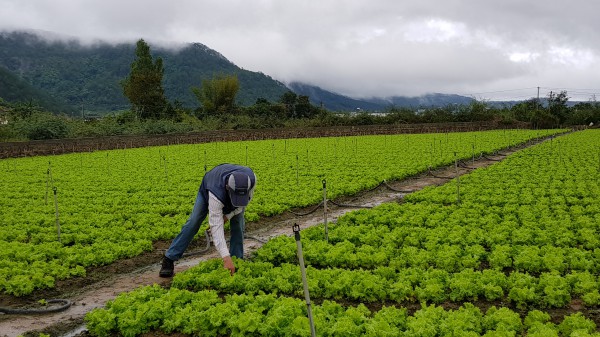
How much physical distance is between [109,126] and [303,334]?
51143 mm

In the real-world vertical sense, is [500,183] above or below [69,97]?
below

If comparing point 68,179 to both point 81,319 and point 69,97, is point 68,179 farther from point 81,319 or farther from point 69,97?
point 69,97

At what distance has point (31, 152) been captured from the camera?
3719 cm

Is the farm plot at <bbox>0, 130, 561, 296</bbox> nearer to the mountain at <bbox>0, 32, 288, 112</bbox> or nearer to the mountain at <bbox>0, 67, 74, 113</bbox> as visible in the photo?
the mountain at <bbox>0, 67, 74, 113</bbox>

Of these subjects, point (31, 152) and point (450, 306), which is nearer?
point (450, 306)

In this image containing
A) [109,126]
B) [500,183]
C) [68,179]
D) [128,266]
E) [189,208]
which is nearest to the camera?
[128,266]

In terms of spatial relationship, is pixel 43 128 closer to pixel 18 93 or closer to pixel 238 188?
pixel 238 188

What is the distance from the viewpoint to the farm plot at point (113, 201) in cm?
940

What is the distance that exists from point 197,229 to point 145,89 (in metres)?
64.0

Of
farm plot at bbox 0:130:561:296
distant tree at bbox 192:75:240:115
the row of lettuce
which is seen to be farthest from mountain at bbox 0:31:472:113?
the row of lettuce

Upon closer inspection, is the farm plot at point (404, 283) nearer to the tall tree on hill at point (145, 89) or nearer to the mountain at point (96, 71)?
the tall tree on hill at point (145, 89)

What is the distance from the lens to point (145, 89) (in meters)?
67.8

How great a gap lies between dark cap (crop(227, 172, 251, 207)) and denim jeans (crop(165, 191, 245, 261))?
1.05m

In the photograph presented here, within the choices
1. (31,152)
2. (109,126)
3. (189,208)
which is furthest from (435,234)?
(109,126)
